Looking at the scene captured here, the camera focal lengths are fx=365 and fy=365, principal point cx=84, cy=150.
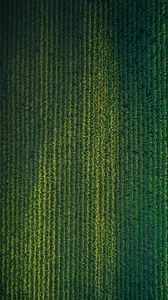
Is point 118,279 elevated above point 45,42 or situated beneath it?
situated beneath

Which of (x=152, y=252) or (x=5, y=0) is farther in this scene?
(x=5, y=0)

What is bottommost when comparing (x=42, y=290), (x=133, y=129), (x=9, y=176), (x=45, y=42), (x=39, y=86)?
(x=42, y=290)

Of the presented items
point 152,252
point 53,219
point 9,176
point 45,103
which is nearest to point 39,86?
point 45,103

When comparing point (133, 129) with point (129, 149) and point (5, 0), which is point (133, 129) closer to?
point (129, 149)

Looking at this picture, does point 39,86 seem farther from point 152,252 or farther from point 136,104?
point 152,252

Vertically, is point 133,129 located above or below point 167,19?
below

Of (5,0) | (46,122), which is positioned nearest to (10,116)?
(46,122)
